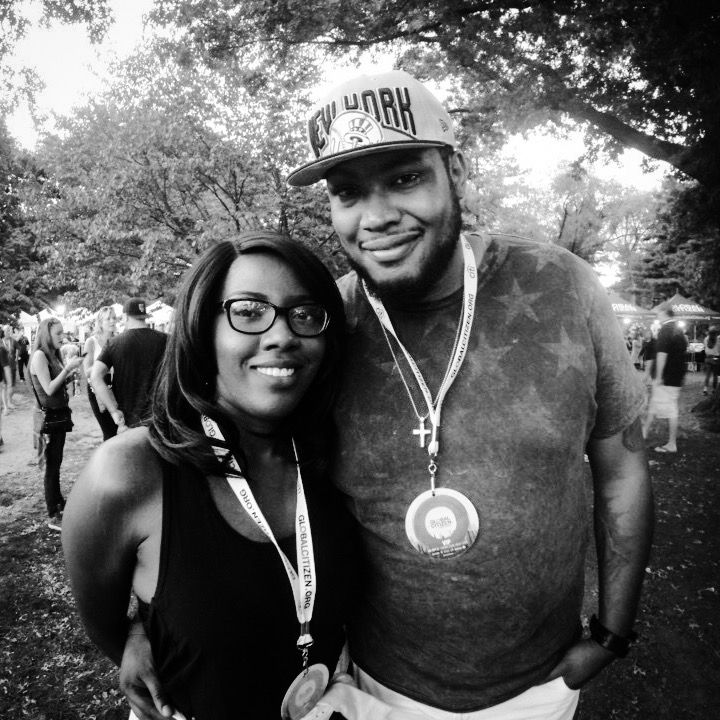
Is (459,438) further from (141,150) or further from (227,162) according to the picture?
(141,150)

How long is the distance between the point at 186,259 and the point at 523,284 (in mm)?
9637

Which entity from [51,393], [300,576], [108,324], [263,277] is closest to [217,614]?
[300,576]

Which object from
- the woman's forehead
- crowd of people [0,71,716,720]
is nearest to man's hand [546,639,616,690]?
crowd of people [0,71,716,720]

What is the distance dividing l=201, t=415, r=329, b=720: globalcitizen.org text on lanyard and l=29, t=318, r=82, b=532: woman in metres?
5.14

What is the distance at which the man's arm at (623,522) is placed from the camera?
184cm

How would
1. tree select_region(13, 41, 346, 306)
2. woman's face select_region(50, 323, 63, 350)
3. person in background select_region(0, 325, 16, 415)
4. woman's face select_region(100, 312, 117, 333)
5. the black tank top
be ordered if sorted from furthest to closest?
person in background select_region(0, 325, 16, 415) < tree select_region(13, 41, 346, 306) < woman's face select_region(100, 312, 117, 333) < woman's face select_region(50, 323, 63, 350) < the black tank top

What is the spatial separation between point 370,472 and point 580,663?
37.3 inches

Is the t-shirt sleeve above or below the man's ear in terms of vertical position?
below

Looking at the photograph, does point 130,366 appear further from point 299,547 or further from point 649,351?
point 649,351

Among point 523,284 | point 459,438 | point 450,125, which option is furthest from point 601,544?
point 450,125

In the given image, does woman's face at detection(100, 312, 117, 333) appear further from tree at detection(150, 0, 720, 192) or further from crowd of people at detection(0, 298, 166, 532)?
tree at detection(150, 0, 720, 192)

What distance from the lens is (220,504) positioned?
1.54 metres

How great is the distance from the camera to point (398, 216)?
1613 millimetres

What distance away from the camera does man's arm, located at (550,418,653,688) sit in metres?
1.84
